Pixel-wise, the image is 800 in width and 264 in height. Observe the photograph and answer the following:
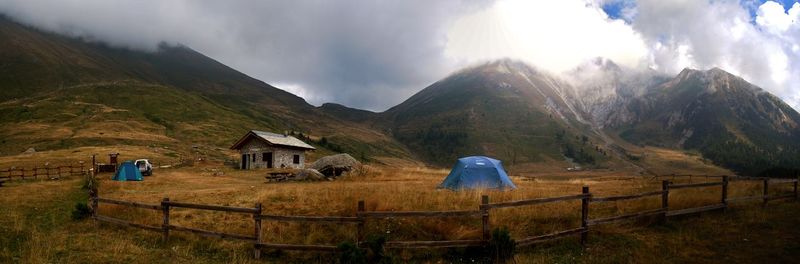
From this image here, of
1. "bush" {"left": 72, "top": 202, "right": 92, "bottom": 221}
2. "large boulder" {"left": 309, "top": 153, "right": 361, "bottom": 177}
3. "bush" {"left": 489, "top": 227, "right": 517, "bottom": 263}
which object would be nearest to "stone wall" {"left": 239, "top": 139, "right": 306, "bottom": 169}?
"large boulder" {"left": 309, "top": 153, "right": 361, "bottom": 177}

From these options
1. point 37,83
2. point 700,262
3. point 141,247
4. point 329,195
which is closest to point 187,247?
point 141,247

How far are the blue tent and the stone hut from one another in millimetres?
33849

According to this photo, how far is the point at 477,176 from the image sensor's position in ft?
90.5

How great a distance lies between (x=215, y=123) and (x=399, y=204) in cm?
12505

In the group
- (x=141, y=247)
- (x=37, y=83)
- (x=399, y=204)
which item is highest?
(x=37, y=83)

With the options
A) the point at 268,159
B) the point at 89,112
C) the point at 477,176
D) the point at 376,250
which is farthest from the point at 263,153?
the point at 89,112

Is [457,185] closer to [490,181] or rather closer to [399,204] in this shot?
[490,181]

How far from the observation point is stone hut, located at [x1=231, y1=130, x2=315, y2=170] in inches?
2247

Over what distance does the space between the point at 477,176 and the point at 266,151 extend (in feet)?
121

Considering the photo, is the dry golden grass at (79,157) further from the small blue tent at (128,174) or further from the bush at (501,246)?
the bush at (501,246)

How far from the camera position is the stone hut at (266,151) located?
5706 cm

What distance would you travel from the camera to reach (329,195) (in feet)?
62.7

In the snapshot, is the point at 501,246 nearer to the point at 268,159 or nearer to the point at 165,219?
the point at 165,219

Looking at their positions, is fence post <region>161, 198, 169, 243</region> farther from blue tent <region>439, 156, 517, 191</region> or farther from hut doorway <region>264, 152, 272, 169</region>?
hut doorway <region>264, 152, 272, 169</region>
